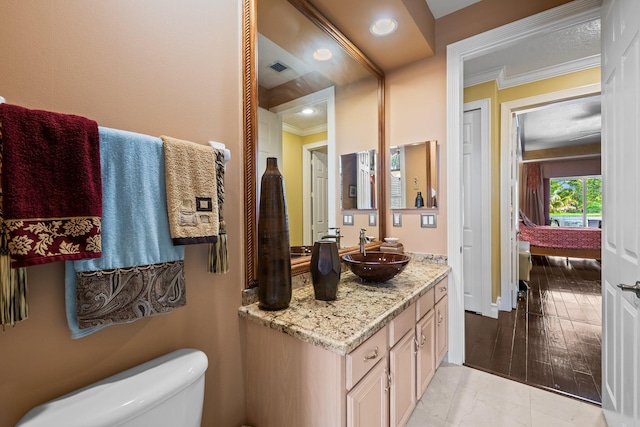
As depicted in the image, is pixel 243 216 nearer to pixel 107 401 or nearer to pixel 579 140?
pixel 107 401

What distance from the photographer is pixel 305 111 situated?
5.74 feet

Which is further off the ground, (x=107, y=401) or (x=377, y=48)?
(x=377, y=48)

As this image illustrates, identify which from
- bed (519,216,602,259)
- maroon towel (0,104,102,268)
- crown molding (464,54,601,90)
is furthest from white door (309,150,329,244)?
bed (519,216,602,259)

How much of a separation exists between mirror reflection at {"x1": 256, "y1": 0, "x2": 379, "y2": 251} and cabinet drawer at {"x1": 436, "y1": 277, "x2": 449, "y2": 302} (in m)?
0.64

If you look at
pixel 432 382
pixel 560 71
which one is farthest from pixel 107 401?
pixel 560 71

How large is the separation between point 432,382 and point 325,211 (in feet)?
4.61

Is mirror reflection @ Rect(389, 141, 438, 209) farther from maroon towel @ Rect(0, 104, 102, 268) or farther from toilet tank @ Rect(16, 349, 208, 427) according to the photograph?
maroon towel @ Rect(0, 104, 102, 268)

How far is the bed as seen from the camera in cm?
605

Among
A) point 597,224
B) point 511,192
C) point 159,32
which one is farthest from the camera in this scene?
point 597,224

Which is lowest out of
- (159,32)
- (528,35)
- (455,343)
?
(455,343)

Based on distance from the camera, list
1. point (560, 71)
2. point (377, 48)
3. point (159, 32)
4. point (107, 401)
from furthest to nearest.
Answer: point (560, 71), point (377, 48), point (159, 32), point (107, 401)

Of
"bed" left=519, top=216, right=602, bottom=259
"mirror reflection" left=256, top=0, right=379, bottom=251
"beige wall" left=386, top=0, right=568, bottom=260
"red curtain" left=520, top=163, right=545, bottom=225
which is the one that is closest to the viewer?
"mirror reflection" left=256, top=0, right=379, bottom=251

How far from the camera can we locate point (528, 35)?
1812 millimetres

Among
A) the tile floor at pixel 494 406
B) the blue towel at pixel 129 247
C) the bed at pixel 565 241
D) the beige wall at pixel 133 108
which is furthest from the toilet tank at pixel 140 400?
the bed at pixel 565 241
